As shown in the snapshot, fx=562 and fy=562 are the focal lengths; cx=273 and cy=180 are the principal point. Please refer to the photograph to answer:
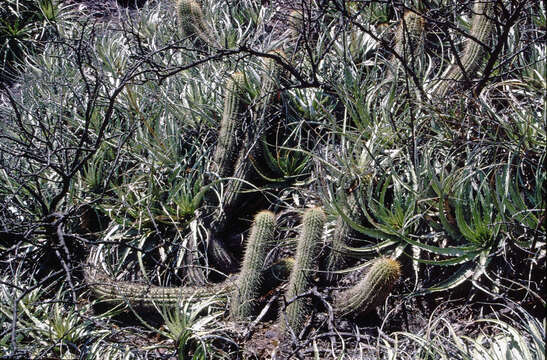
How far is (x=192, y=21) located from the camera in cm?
493

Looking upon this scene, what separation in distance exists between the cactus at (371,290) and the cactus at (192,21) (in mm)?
2676

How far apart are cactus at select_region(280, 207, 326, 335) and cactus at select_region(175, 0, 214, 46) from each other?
7.61 ft

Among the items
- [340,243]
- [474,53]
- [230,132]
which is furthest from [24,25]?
[474,53]

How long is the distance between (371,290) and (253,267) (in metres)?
0.72

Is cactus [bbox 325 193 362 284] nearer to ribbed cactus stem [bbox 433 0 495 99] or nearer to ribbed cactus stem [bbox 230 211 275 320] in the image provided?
ribbed cactus stem [bbox 230 211 275 320]

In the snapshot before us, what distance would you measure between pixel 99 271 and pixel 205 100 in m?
1.58

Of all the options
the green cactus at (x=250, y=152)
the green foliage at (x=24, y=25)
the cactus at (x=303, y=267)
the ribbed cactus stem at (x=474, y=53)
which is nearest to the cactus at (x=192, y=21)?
the green cactus at (x=250, y=152)

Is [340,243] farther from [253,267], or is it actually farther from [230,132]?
[230,132]

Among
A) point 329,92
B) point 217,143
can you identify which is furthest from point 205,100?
point 329,92

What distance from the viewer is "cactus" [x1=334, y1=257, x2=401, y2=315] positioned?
3.02m

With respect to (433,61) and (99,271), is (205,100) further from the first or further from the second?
(433,61)

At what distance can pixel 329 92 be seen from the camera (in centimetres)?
423

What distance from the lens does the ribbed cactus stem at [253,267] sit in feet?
10.9

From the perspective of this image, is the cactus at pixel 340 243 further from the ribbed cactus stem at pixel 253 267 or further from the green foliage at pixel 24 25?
the green foliage at pixel 24 25
